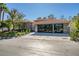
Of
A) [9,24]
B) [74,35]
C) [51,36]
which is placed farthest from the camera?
[9,24]

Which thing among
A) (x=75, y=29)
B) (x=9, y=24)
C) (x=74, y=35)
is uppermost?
(x=9, y=24)

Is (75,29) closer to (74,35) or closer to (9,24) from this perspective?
(74,35)

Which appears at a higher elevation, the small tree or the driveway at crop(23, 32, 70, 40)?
the small tree

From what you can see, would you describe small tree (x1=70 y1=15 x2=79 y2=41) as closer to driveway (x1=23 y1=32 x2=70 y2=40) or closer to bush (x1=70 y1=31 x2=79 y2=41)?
bush (x1=70 y1=31 x2=79 y2=41)

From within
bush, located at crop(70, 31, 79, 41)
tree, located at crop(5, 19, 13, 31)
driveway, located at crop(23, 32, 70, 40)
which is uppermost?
tree, located at crop(5, 19, 13, 31)

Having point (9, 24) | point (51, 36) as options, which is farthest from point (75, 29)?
point (9, 24)

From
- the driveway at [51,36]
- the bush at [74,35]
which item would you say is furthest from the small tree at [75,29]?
the driveway at [51,36]

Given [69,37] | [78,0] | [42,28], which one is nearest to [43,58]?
[78,0]

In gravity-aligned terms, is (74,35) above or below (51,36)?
above

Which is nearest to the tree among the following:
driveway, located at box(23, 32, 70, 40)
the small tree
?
driveway, located at box(23, 32, 70, 40)

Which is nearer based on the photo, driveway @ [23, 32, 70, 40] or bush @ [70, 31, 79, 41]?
bush @ [70, 31, 79, 41]

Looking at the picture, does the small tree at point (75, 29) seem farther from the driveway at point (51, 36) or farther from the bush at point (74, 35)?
the driveway at point (51, 36)

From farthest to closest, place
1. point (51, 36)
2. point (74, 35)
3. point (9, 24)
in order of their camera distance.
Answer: point (9, 24), point (51, 36), point (74, 35)

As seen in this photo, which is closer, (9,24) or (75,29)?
(75,29)
